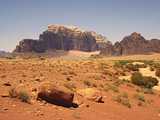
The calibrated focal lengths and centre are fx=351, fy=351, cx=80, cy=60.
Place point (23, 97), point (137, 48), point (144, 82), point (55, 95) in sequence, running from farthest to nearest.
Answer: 1. point (137, 48)
2. point (144, 82)
3. point (55, 95)
4. point (23, 97)

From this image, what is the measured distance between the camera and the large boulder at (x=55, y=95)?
1677 cm

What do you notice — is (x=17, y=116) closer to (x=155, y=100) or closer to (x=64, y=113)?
(x=64, y=113)

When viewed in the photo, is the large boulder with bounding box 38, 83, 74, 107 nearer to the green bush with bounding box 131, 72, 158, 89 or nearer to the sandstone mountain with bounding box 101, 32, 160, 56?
→ the green bush with bounding box 131, 72, 158, 89

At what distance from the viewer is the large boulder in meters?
16.8

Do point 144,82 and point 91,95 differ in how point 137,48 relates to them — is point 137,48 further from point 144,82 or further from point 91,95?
point 91,95

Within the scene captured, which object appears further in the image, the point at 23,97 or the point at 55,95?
the point at 55,95

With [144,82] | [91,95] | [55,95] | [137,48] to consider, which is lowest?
[144,82]

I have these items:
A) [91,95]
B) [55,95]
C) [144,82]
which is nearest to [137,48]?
[144,82]

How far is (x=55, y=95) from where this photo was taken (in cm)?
1698

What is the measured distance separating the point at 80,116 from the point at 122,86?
45.4 ft

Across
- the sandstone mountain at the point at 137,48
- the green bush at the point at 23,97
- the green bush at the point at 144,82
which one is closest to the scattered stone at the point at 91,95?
the green bush at the point at 23,97

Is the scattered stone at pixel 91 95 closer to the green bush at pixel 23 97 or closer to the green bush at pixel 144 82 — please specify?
the green bush at pixel 23 97

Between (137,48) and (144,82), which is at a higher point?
(137,48)

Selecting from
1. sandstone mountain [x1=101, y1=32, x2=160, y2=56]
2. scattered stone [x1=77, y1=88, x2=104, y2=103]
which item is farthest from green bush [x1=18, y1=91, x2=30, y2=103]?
sandstone mountain [x1=101, y1=32, x2=160, y2=56]
